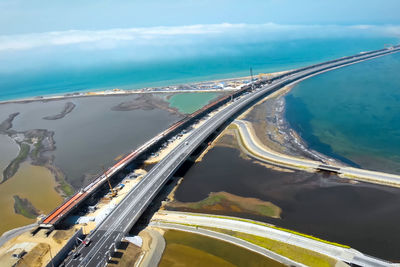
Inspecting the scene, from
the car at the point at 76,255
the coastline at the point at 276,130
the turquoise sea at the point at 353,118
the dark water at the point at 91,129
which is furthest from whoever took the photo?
the dark water at the point at 91,129

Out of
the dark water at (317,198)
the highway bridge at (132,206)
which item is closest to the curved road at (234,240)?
the highway bridge at (132,206)

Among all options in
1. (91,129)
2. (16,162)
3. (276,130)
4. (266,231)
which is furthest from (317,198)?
(16,162)

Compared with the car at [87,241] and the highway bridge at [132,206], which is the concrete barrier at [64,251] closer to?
the highway bridge at [132,206]

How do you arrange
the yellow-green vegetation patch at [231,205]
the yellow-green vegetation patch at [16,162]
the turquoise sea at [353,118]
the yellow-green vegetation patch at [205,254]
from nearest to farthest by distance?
the yellow-green vegetation patch at [205,254]
the yellow-green vegetation patch at [231,205]
the turquoise sea at [353,118]
the yellow-green vegetation patch at [16,162]

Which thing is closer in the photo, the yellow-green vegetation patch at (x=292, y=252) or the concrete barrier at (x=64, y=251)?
the yellow-green vegetation patch at (x=292, y=252)

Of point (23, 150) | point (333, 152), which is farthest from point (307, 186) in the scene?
point (23, 150)

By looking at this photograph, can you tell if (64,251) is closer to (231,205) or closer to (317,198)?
(231,205)
